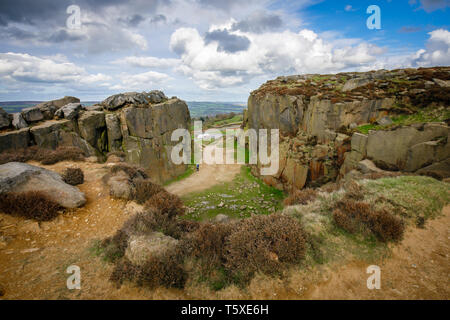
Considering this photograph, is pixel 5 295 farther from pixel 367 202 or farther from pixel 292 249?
pixel 367 202

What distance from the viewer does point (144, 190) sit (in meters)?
9.20

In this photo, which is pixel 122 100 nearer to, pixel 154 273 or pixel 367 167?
pixel 154 273

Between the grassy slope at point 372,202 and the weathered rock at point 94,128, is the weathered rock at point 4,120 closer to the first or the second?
the weathered rock at point 94,128

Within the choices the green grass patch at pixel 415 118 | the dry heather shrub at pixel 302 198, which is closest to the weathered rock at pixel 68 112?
the dry heather shrub at pixel 302 198

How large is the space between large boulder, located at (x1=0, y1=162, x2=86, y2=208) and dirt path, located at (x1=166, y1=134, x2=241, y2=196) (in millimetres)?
14755

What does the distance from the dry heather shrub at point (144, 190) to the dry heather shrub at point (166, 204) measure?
1.86 feet

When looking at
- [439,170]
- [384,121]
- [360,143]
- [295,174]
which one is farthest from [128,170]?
[384,121]

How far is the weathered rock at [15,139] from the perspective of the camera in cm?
1410

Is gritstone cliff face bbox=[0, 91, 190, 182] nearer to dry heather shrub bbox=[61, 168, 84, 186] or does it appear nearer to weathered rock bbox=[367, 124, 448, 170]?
dry heather shrub bbox=[61, 168, 84, 186]

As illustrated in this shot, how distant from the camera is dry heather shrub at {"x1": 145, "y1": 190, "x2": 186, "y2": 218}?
315 inches

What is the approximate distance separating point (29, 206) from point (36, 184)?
1362mm

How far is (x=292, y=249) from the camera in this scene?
5328 millimetres

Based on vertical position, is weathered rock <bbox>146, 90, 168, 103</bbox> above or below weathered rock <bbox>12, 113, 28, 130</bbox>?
above

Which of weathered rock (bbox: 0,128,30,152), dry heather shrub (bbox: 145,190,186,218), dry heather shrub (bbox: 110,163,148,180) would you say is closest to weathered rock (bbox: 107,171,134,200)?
dry heather shrub (bbox: 145,190,186,218)
